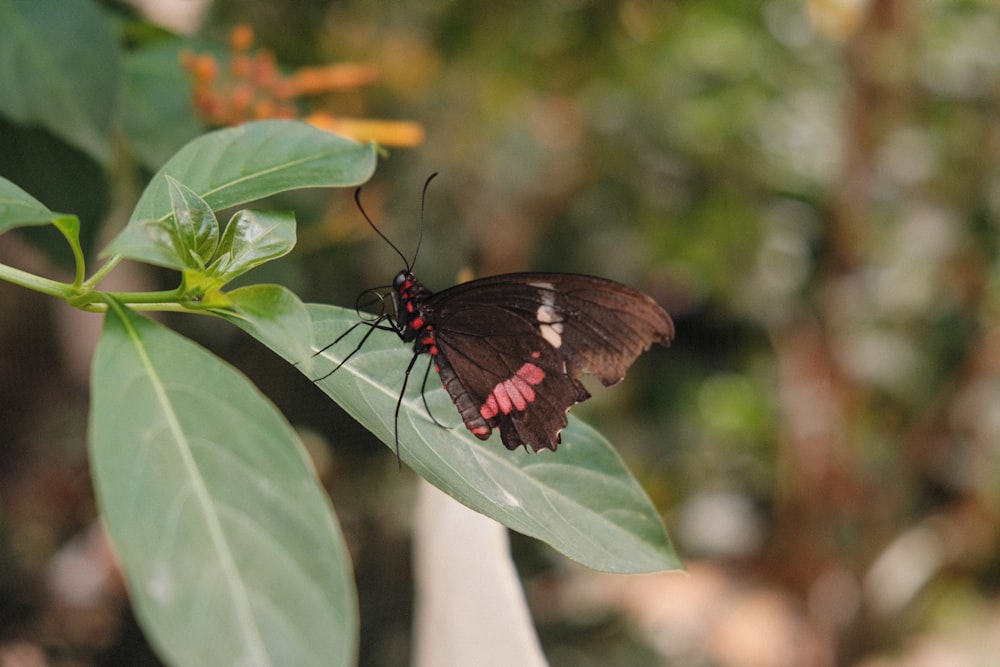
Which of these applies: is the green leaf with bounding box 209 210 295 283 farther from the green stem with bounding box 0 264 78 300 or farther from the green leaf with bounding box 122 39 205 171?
the green leaf with bounding box 122 39 205 171

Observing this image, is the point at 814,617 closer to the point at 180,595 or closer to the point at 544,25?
the point at 544,25

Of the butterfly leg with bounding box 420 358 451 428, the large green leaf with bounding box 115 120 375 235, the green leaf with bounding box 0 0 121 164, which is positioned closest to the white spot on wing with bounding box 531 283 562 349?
the butterfly leg with bounding box 420 358 451 428

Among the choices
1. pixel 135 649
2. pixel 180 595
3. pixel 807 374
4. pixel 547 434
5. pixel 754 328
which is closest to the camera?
pixel 180 595

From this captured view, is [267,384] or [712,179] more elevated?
[712,179]

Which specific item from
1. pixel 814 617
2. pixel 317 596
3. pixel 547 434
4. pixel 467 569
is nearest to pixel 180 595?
pixel 317 596

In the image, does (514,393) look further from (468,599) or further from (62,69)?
(62,69)
